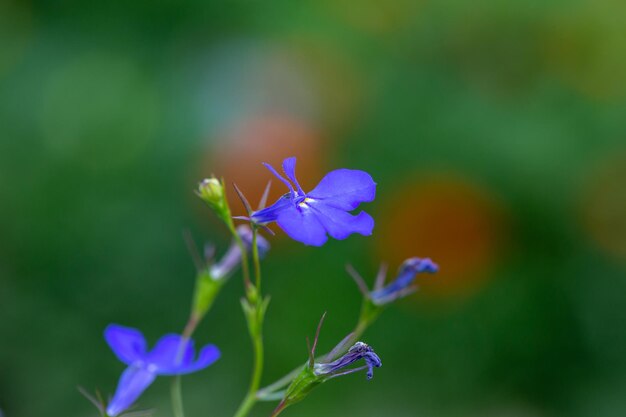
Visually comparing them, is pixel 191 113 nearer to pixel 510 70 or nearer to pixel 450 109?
pixel 450 109

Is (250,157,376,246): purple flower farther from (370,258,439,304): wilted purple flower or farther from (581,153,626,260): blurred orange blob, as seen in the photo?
(581,153,626,260): blurred orange blob

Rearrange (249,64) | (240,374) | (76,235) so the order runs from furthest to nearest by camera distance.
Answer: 1. (249,64)
2. (76,235)
3. (240,374)

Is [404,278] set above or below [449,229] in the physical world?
above

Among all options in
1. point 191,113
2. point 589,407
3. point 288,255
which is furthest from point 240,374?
point 589,407

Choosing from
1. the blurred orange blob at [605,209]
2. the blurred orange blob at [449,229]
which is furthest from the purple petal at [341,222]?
the blurred orange blob at [605,209]

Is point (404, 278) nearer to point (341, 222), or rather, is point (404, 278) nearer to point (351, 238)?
point (341, 222)

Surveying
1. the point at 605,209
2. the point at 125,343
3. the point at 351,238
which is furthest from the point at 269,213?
the point at 605,209

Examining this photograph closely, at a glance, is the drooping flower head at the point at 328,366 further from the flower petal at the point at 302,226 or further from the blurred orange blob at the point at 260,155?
the blurred orange blob at the point at 260,155
